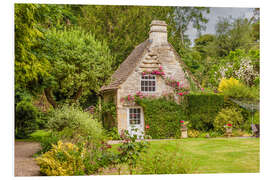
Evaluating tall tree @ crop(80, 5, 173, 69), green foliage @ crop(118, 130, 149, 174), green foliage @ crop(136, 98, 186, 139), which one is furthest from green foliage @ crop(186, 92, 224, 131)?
green foliage @ crop(118, 130, 149, 174)

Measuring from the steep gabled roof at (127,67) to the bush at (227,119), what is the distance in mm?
3455

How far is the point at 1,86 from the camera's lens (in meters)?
6.78

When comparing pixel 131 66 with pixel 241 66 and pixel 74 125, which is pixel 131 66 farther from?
pixel 241 66

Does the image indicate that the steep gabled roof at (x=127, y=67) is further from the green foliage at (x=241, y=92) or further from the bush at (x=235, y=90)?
the green foliage at (x=241, y=92)

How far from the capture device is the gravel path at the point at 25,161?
20.9 feet

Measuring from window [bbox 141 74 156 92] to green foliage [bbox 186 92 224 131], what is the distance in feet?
4.90

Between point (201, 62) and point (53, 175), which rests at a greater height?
point (201, 62)

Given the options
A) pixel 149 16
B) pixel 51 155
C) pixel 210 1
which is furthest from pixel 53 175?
pixel 149 16

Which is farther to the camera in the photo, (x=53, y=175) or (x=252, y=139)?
(x=252, y=139)

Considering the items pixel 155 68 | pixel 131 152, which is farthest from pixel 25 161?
pixel 155 68

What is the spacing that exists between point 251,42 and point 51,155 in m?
6.71

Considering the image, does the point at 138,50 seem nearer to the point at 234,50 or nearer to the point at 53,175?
the point at 234,50

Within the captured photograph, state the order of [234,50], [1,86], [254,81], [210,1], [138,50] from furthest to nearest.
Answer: [138,50] → [234,50] → [254,81] → [210,1] → [1,86]

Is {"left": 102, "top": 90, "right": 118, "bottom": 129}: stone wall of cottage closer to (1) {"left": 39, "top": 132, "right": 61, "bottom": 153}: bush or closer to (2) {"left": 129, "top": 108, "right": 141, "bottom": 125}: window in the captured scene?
(2) {"left": 129, "top": 108, "right": 141, "bottom": 125}: window
